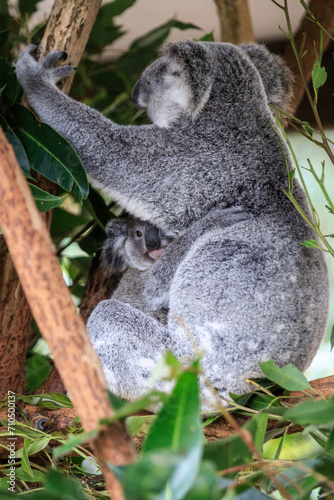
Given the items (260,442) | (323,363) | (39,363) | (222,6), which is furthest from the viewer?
(323,363)

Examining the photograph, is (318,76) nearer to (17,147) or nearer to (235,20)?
(17,147)

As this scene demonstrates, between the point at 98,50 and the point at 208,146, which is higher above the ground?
the point at 98,50

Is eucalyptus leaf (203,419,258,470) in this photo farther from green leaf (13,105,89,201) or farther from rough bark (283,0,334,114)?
rough bark (283,0,334,114)

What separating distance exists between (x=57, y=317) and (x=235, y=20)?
101 inches

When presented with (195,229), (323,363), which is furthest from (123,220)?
(323,363)

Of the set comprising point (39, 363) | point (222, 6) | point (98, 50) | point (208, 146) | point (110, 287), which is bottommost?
point (39, 363)

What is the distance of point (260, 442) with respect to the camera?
1.10 metres

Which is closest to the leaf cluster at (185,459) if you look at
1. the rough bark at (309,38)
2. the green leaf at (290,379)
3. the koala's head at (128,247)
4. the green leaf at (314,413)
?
the green leaf at (314,413)

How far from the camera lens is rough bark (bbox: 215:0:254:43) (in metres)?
2.75

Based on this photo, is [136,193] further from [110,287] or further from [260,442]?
[260,442]

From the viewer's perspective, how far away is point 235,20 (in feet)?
9.27

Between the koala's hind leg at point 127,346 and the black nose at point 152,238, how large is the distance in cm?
46

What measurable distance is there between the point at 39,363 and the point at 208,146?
1.20 meters

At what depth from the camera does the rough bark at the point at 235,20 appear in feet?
9.04
